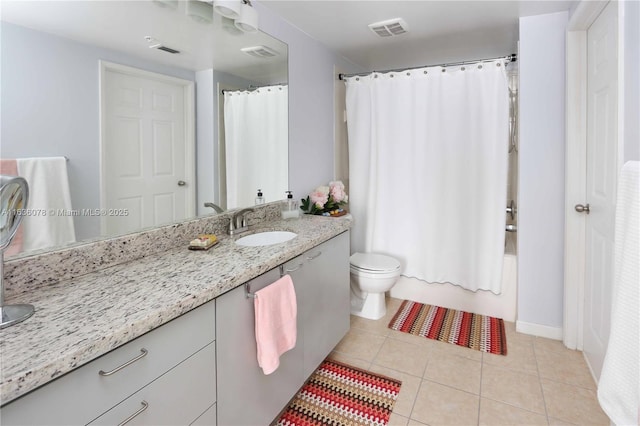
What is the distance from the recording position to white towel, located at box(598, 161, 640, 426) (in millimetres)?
1097

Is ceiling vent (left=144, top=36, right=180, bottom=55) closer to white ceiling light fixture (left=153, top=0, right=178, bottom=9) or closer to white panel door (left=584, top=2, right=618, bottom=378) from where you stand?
white ceiling light fixture (left=153, top=0, right=178, bottom=9)

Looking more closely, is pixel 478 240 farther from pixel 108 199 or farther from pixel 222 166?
pixel 108 199

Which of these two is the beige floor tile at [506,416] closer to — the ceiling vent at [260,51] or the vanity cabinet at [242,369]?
the vanity cabinet at [242,369]

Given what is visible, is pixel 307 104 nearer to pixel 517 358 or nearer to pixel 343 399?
pixel 343 399

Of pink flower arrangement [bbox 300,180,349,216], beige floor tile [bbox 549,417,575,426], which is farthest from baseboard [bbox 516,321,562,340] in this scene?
pink flower arrangement [bbox 300,180,349,216]

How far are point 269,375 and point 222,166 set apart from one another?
115 cm

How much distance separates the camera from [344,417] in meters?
1.75

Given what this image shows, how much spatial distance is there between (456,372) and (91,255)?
2.01 meters

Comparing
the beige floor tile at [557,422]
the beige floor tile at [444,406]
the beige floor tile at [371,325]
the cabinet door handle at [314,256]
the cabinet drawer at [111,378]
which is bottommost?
the beige floor tile at [557,422]

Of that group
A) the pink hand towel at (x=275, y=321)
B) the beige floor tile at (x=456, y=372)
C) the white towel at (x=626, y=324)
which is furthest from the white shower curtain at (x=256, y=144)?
the white towel at (x=626, y=324)

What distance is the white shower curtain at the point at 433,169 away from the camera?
267 cm

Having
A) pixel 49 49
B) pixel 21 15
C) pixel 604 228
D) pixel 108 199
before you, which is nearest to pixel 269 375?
pixel 108 199

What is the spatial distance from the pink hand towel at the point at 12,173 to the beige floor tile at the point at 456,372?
6.66ft

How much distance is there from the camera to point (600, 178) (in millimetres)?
1927
